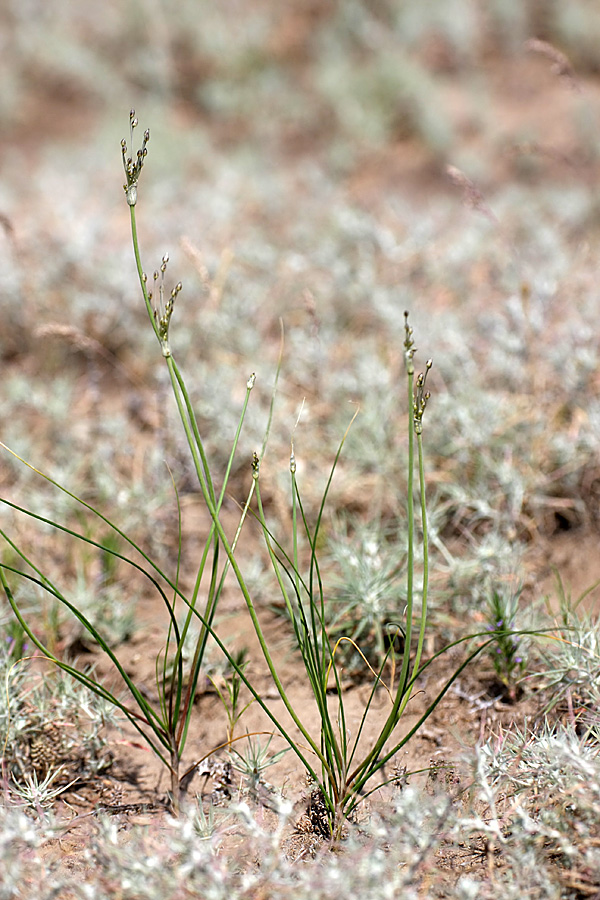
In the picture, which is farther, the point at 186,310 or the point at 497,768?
the point at 186,310

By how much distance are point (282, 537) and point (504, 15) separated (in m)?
6.59

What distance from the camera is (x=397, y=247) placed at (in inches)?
156

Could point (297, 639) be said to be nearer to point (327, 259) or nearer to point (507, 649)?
point (507, 649)

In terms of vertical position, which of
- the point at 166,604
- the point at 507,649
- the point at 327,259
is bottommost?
the point at 507,649

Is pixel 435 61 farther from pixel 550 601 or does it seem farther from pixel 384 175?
pixel 550 601

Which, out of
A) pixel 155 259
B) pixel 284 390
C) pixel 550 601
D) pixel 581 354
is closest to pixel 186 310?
pixel 155 259

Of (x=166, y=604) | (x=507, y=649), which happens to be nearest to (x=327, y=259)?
(x=507, y=649)

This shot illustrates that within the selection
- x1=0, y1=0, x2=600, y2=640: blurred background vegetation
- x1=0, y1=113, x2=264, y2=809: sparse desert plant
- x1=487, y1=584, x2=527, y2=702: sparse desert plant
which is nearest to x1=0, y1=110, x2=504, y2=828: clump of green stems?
x1=0, y1=113, x2=264, y2=809: sparse desert plant

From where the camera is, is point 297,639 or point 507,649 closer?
point 297,639

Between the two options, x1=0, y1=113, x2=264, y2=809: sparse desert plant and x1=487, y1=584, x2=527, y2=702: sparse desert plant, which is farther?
x1=487, y1=584, x2=527, y2=702: sparse desert plant

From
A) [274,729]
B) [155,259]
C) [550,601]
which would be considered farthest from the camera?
[155,259]

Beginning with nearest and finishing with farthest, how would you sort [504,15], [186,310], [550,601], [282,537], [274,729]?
[274,729] → [550,601] → [282,537] → [186,310] → [504,15]

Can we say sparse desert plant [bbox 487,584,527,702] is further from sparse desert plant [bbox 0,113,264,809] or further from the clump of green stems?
sparse desert plant [bbox 0,113,264,809]

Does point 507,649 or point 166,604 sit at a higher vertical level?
point 166,604
